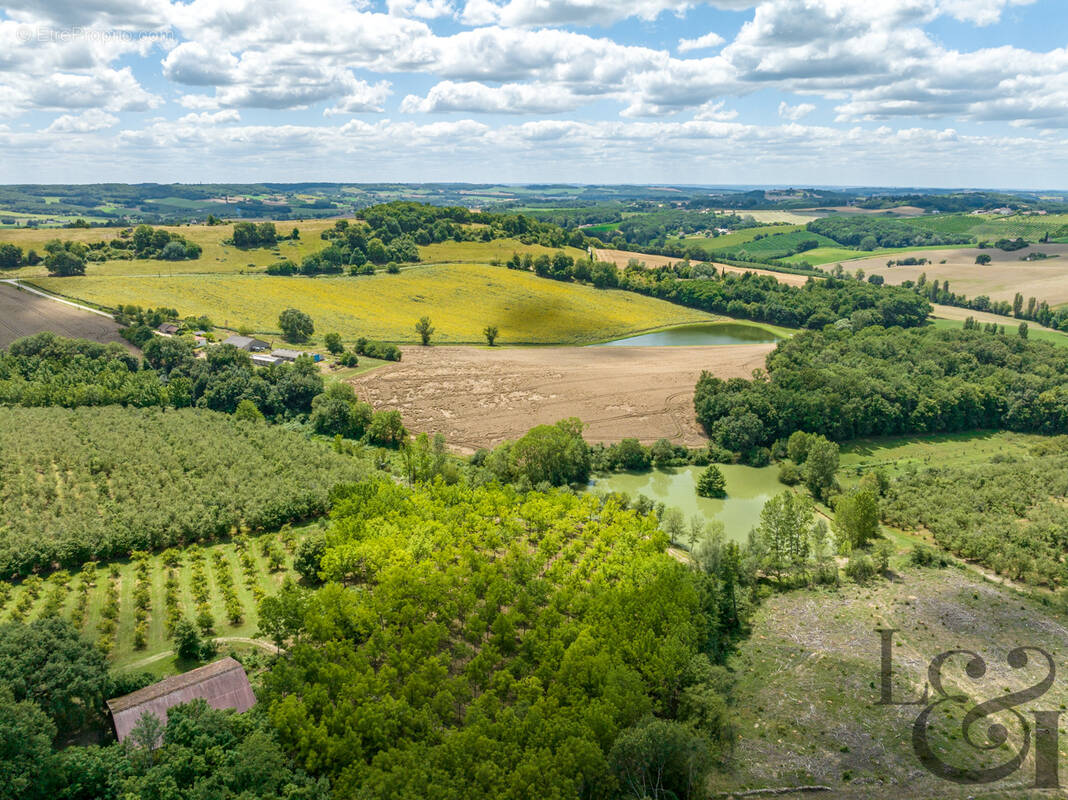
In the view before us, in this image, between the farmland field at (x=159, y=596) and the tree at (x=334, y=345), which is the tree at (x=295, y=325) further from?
the farmland field at (x=159, y=596)

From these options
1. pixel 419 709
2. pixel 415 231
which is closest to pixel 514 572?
pixel 419 709

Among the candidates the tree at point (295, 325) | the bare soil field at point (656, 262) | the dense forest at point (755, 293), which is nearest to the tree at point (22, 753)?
the tree at point (295, 325)

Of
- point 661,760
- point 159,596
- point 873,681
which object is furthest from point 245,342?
point 873,681

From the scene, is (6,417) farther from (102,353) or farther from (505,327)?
(505,327)

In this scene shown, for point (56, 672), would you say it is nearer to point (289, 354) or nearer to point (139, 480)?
point (139, 480)

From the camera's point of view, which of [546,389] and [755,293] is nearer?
[546,389]

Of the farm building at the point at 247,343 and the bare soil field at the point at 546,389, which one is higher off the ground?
the farm building at the point at 247,343

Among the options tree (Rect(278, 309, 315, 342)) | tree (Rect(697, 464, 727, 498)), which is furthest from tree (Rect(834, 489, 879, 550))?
tree (Rect(278, 309, 315, 342))
